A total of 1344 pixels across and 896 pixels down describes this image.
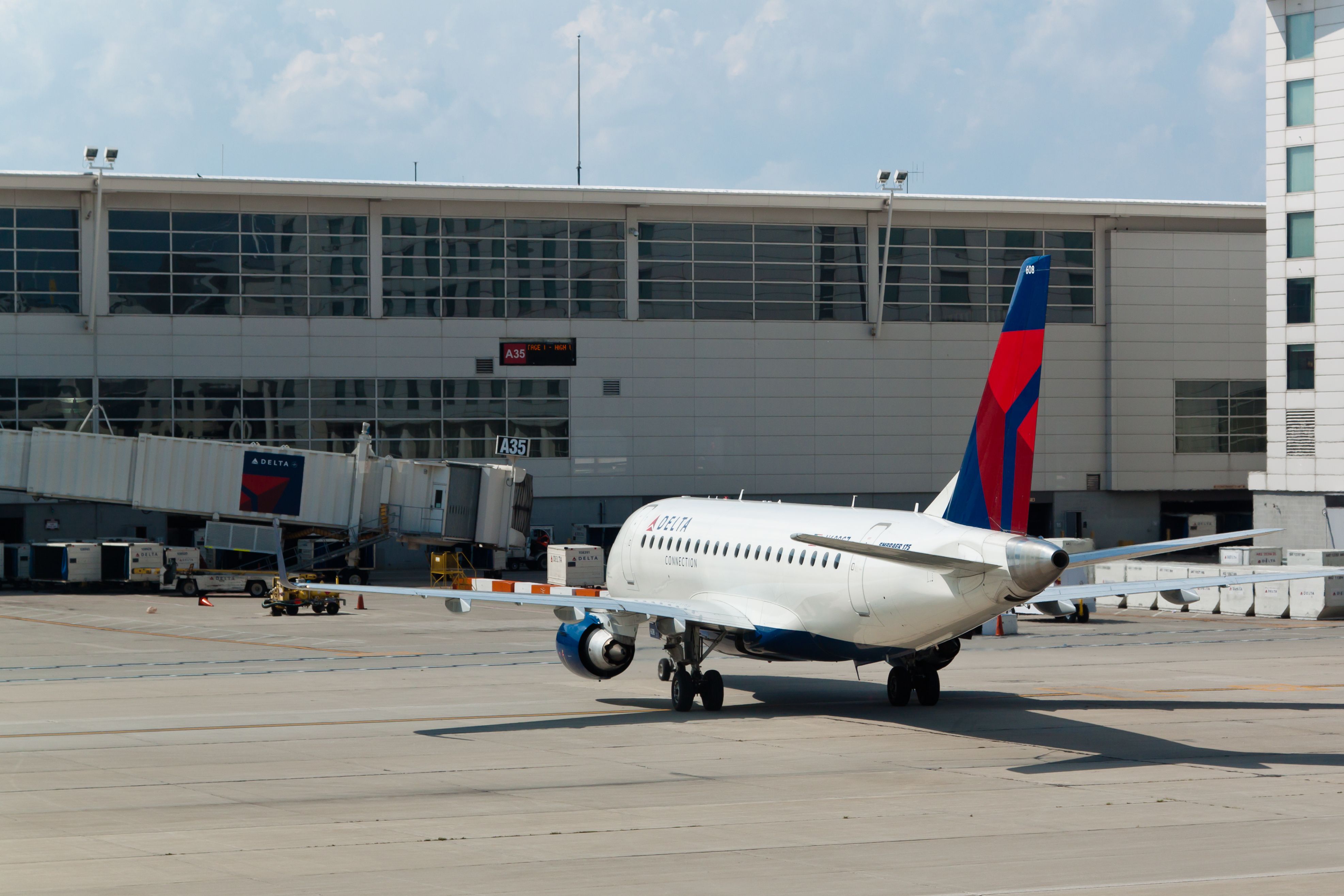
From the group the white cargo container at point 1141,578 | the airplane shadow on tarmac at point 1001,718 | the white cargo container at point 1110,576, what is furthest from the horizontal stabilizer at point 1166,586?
the white cargo container at point 1110,576

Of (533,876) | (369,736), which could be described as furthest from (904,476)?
(533,876)

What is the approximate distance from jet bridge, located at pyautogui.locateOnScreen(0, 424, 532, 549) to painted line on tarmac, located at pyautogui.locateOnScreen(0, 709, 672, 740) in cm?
4362

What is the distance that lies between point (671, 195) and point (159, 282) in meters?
28.9

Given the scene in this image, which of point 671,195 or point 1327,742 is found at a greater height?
point 671,195

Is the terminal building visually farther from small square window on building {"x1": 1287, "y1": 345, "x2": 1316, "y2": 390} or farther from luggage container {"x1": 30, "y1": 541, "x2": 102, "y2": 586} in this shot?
luggage container {"x1": 30, "y1": 541, "x2": 102, "y2": 586}

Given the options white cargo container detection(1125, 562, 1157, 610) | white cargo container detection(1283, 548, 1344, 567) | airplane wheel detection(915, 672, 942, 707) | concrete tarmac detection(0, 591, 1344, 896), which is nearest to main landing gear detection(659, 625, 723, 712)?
concrete tarmac detection(0, 591, 1344, 896)

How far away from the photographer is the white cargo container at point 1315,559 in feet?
197

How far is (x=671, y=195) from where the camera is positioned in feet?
288

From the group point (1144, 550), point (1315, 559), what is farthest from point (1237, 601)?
point (1144, 550)

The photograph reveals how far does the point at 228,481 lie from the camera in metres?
71.6

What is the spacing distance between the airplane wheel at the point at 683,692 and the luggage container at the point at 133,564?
1828 inches

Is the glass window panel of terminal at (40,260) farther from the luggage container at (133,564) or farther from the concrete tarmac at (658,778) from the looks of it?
the concrete tarmac at (658,778)

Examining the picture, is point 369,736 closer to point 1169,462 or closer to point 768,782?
point 768,782

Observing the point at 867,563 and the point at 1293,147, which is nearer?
the point at 867,563
